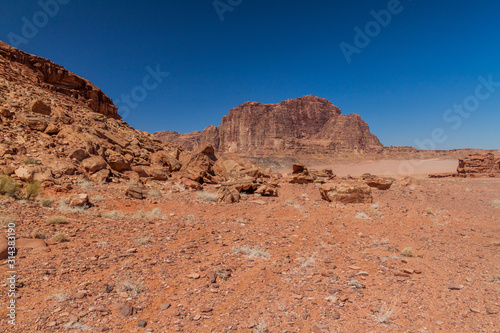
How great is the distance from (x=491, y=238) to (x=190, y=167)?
47.7 ft

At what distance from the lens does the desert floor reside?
123 inches

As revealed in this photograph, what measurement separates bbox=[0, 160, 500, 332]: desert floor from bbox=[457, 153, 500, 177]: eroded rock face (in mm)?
38644

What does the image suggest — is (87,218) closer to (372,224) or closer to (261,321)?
(261,321)

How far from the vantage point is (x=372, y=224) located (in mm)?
8117

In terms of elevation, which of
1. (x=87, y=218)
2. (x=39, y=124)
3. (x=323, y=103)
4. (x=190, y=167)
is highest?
(x=323, y=103)

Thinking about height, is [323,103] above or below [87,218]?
above

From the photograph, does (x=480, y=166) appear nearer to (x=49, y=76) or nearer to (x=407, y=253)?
(x=407, y=253)

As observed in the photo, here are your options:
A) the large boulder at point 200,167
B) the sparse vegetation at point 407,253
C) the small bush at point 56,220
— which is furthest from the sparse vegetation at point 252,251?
the large boulder at point 200,167

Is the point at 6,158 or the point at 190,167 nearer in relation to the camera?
the point at 6,158

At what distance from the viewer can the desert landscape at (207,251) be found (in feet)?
10.5

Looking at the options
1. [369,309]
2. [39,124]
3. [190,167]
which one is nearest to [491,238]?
[369,309]

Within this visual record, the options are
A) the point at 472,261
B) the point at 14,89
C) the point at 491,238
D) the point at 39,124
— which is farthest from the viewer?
the point at 14,89

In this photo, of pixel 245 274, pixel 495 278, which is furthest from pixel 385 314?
pixel 495 278

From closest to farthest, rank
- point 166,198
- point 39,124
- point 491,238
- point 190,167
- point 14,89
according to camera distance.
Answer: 1. point 491,238
2. point 166,198
3. point 39,124
4. point 14,89
5. point 190,167
